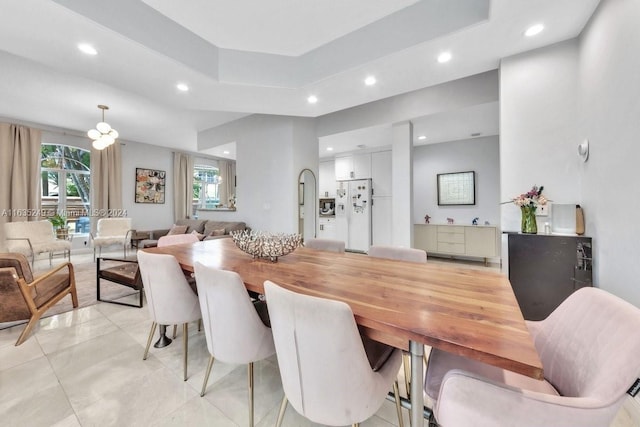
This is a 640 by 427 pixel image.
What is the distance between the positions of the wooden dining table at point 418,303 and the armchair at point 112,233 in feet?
15.6

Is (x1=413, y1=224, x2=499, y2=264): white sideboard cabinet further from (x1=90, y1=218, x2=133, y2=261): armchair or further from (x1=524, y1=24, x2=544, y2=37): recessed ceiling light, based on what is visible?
(x1=90, y1=218, x2=133, y2=261): armchair

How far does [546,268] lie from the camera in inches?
82.7

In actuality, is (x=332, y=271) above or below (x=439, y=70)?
below

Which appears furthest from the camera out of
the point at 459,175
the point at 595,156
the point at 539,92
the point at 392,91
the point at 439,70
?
the point at 459,175

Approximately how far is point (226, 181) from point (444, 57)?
7511 millimetres

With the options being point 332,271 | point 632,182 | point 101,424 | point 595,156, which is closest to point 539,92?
point 595,156

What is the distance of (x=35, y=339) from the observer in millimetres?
2176

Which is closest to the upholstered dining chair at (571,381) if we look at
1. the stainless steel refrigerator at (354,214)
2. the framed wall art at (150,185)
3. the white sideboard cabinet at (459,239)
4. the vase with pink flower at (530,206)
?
the vase with pink flower at (530,206)

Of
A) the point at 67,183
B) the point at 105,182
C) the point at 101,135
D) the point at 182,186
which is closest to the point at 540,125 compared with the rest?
the point at 101,135

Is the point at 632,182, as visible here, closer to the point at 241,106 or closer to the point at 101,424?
the point at 101,424

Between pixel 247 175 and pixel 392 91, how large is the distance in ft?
10.4

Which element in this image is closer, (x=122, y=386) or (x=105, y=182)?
(x=122, y=386)

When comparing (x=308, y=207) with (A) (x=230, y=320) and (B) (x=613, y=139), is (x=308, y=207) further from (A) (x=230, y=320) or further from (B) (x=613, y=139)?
(B) (x=613, y=139)

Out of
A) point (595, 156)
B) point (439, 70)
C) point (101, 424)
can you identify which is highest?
point (439, 70)
